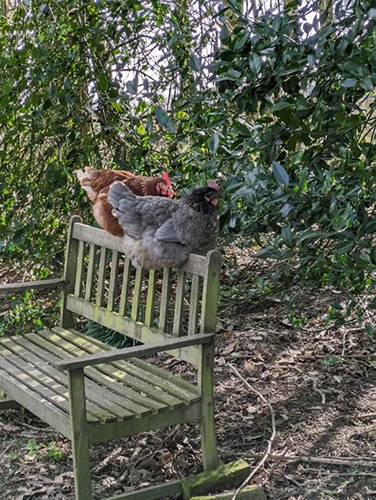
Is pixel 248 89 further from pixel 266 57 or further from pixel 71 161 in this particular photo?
pixel 71 161

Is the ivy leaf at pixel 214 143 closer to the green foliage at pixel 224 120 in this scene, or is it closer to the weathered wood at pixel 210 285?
the green foliage at pixel 224 120

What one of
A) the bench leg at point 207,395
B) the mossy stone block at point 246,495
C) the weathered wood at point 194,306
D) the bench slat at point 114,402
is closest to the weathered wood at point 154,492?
the mossy stone block at point 246,495

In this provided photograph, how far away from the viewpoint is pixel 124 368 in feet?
13.5

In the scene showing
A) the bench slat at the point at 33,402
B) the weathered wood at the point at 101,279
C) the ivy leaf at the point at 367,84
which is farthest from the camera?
the weathered wood at the point at 101,279

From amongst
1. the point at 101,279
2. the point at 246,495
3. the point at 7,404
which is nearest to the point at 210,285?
the point at 246,495

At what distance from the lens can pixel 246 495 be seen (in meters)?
3.56

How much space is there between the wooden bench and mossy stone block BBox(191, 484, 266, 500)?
6.7 inches

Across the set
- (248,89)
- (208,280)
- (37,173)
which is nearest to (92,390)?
(208,280)

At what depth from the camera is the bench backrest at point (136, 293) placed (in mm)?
3633

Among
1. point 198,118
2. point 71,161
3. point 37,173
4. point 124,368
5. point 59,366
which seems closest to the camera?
point 59,366

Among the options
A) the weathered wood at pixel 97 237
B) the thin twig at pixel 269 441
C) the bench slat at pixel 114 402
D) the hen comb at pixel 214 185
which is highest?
the hen comb at pixel 214 185

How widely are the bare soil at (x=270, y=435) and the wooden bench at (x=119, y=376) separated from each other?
13.7 inches

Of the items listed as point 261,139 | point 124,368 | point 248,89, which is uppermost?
point 248,89

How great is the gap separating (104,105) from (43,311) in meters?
1.64
